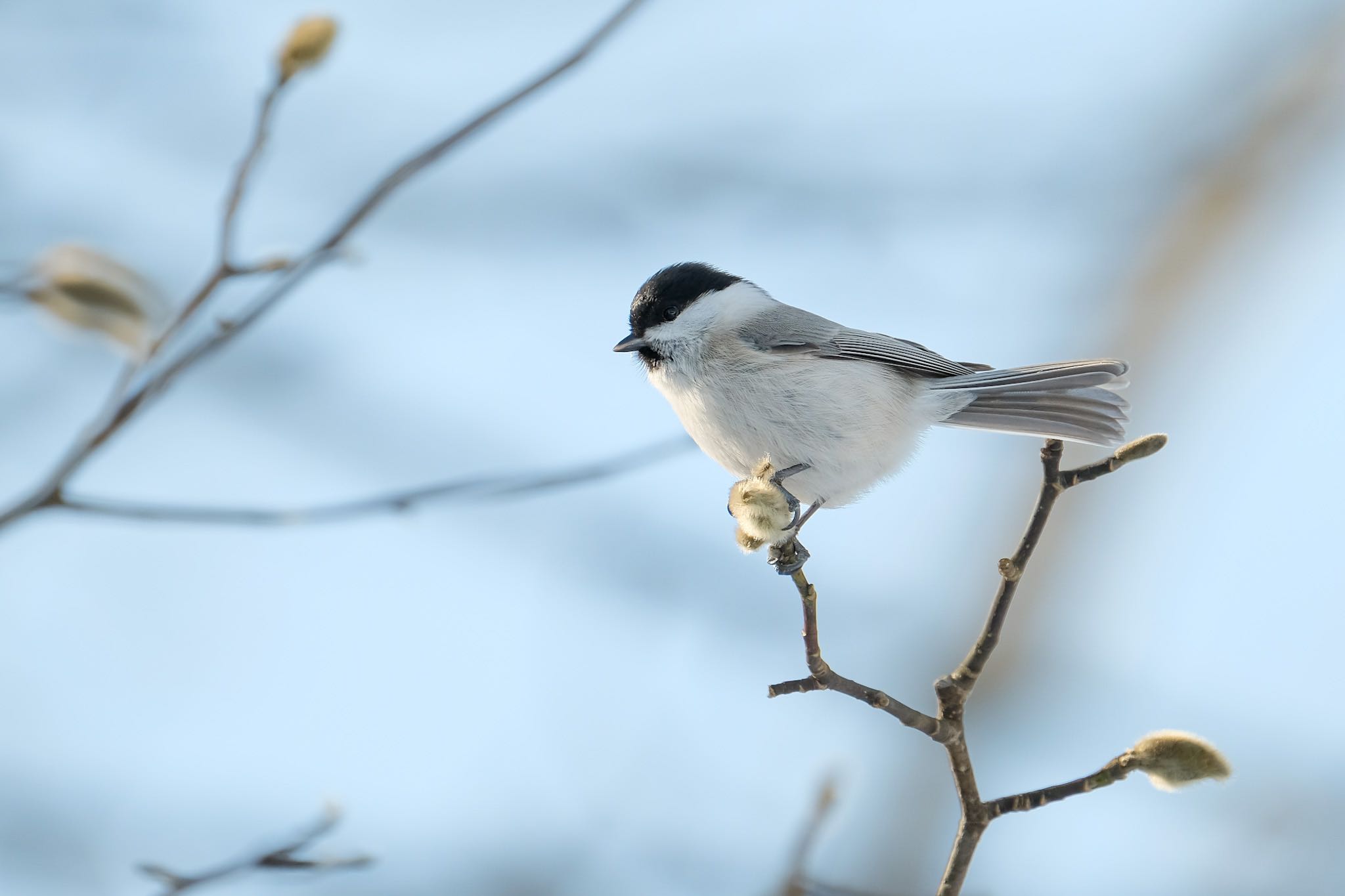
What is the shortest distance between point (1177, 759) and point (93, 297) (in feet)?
4.46

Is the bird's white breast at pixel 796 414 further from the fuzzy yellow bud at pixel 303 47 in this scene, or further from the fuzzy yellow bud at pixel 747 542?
the fuzzy yellow bud at pixel 303 47

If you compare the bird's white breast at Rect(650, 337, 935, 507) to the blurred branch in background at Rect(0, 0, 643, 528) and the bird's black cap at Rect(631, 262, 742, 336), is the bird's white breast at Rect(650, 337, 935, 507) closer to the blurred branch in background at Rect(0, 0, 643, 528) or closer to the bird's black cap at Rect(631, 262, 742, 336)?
the bird's black cap at Rect(631, 262, 742, 336)

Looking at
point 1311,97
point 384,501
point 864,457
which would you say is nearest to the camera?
point 384,501

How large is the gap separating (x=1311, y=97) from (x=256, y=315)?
6.32m

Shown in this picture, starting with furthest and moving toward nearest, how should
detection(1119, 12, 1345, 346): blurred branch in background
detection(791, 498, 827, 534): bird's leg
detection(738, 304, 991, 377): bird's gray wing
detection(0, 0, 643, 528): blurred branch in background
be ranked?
1. detection(1119, 12, 1345, 346): blurred branch in background
2. detection(738, 304, 991, 377): bird's gray wing
3. detection(791, 498, 827, 534): bird's leg
4. detection(0, 0, 643, 528): blurred branch in background

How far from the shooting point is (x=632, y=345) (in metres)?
2.62

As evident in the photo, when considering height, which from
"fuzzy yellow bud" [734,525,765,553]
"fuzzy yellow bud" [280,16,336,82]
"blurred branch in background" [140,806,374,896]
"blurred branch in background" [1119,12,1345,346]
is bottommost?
"blurred branch in background" [140,806,374,896]

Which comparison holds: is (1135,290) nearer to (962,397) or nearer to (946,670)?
(946,670)

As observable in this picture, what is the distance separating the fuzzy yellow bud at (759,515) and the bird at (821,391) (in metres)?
0.71

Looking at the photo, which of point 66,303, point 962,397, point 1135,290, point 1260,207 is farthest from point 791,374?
point 1260,207

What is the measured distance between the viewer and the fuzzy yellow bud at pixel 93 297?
55.0 inches

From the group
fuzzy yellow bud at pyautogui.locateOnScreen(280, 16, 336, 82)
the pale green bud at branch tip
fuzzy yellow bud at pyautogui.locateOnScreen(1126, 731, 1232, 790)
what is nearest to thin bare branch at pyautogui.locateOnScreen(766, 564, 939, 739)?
fuzzy yellow bud at pyautogui.locateOnScreen(1126, 731, 1232, 790)

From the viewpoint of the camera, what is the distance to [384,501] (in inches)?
65.9

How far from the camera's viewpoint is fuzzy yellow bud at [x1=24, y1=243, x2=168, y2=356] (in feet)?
4.58
